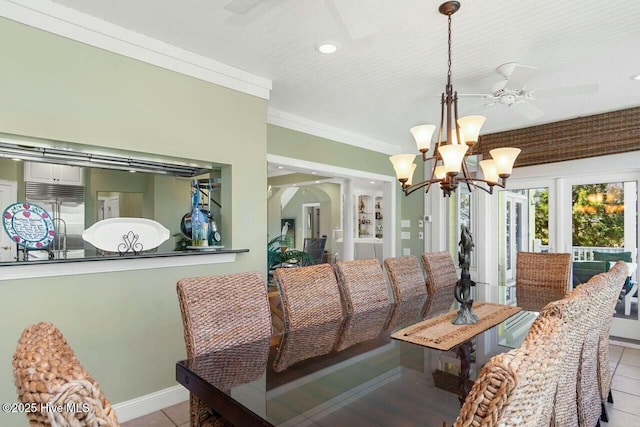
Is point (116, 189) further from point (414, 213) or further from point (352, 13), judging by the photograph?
point (414, 213)

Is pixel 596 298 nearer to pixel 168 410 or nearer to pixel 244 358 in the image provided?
pixel 244 358

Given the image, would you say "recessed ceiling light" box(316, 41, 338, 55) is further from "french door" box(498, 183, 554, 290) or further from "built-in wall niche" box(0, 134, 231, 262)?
"french door" box(498, 183, 554, 290)

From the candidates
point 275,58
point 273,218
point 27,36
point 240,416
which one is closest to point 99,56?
point 27,36

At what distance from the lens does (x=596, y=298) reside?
154cm

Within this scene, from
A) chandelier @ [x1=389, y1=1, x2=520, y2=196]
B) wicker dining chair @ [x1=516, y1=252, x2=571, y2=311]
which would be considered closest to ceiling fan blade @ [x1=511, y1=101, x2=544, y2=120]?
chandelier @ [x1=389, y1=1, x2=520, y2=196]

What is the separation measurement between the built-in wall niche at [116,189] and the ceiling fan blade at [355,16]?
1593mm

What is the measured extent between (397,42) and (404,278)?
1753 mm

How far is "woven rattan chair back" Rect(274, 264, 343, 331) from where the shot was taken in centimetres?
202

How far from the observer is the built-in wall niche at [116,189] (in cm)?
251

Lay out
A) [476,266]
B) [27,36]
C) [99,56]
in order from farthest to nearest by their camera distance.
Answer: [476,266], [99,56], [27,36]

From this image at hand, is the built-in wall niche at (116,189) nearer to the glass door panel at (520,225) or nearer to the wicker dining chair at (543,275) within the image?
the wicker dining chair at (543,275)

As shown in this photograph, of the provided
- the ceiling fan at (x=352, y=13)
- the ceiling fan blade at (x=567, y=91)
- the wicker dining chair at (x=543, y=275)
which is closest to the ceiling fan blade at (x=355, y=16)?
the ceiling fan at (x=352, y=13)

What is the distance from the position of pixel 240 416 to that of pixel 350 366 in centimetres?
52

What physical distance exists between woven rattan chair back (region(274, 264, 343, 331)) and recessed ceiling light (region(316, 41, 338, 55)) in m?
1.52
